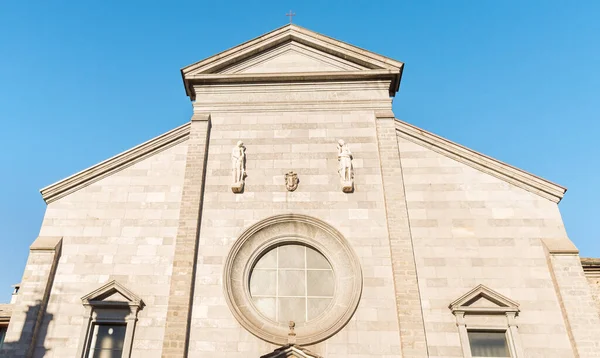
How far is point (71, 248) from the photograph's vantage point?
15734mm

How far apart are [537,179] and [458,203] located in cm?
290

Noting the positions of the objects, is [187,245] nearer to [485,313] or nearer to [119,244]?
[119,244]

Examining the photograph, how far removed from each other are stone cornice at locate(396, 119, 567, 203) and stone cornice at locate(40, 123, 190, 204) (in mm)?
8533

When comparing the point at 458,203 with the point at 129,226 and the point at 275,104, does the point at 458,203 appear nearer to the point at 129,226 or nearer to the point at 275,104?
the point at 275,104

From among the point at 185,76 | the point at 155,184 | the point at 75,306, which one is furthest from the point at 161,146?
the point at 75,306

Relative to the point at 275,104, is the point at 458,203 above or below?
below

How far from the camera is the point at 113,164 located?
17156 millimetres

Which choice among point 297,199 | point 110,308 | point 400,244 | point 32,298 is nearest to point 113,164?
point 32,298

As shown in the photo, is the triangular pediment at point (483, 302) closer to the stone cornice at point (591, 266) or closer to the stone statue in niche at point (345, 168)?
the stone statue in niche at point (345, 168)

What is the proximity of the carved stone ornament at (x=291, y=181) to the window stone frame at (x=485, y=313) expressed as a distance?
6450mm

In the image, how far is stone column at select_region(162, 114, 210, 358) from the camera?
13977mm

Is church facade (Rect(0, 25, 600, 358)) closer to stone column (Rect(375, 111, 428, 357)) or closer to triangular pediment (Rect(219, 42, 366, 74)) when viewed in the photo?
stone column (Rect(375, 111, 428, 357))

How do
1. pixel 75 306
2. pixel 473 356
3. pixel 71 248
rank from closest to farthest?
pixel 473 356, pixel 75 306, pixel 71 248

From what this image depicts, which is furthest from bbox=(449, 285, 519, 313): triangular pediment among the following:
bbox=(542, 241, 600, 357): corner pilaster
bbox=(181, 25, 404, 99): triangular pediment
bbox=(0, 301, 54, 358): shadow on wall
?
bbox=(0, 301, 54, 358): shadow on wall
